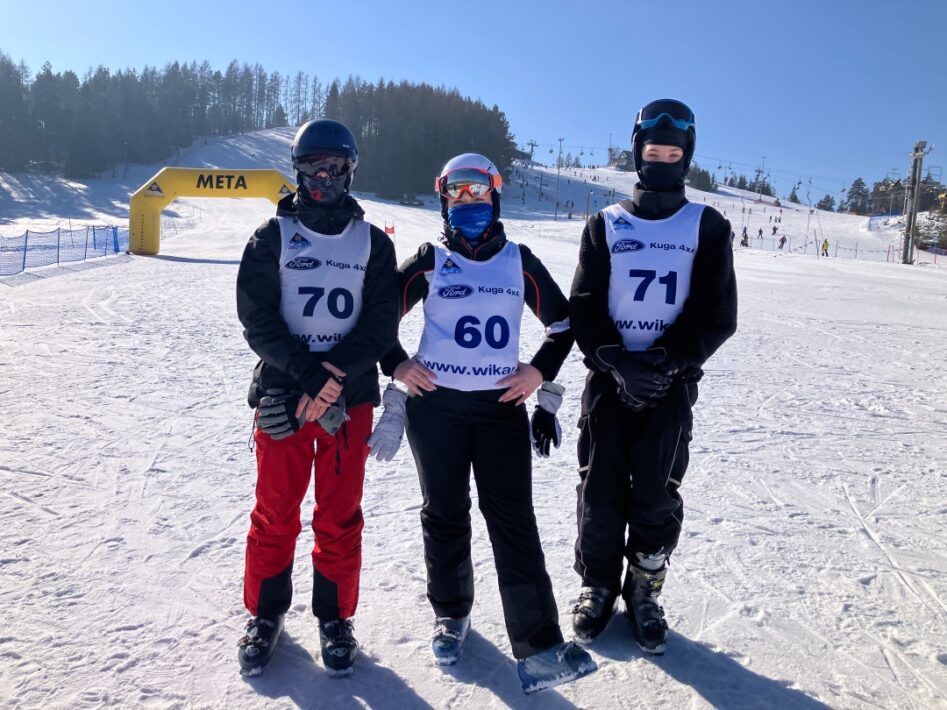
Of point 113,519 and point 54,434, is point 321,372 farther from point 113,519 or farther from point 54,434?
point 54,434

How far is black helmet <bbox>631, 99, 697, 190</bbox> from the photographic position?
2.75 metres

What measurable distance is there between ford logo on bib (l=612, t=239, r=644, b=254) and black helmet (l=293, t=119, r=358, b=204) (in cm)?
117

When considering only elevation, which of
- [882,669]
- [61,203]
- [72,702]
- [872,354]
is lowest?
[72,702]

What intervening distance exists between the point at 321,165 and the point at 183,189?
809 inches

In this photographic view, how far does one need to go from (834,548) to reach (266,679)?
3.12m

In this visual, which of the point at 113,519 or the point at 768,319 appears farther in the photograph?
Answer: the point at 768,319

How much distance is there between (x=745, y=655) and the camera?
2742 mm

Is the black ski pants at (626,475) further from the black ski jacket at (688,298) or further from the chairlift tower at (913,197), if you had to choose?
the chairlift tower at (913,197)

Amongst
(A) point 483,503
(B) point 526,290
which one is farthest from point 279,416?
(B) point 526,290

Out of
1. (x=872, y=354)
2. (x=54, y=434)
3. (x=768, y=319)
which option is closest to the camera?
(x=54, y=434)

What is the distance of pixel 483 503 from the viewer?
2.65 meters

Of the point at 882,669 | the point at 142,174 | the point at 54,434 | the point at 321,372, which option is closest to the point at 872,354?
the point at 882,669

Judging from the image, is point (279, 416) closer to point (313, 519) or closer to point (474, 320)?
point (313, 519)

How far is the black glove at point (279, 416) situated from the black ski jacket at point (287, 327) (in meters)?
0.08
